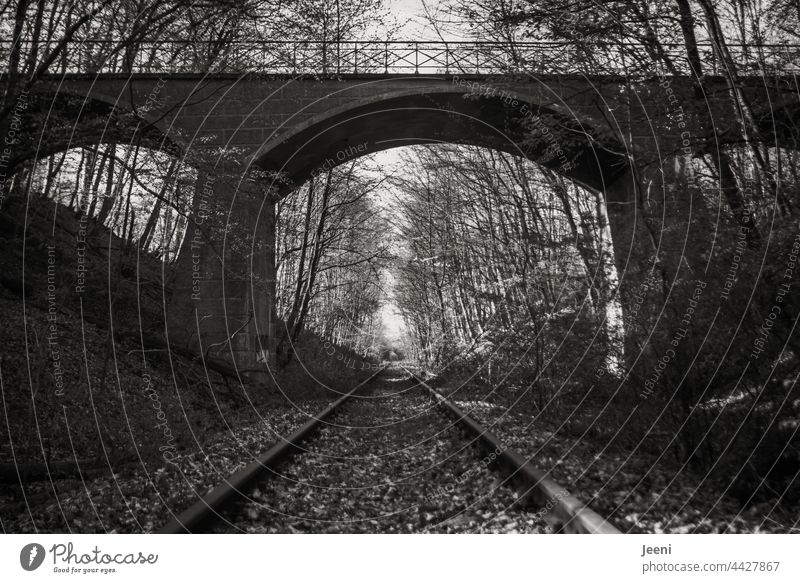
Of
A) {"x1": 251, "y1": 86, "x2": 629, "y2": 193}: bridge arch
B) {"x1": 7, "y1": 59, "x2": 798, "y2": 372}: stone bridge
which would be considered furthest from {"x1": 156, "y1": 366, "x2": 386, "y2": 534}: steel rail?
{"x1": 251, "y1": 86, "x2": 629, "y2": 193}: bridge arch

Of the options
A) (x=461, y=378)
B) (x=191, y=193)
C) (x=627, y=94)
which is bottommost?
(x=461, y=378)

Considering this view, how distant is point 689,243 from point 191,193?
514cm

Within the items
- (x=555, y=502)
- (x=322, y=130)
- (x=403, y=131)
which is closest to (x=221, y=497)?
(x=555, y=502)

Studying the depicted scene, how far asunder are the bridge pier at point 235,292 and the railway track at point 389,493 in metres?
3.15

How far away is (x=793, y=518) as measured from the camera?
11.8 feet

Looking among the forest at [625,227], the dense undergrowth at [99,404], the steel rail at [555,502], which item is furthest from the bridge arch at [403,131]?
the steel rail at [555,502]

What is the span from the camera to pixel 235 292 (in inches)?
553

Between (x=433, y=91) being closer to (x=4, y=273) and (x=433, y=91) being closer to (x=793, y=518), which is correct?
(x=4, y=273)

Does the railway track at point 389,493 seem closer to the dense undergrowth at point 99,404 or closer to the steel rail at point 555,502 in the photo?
the steel rail at point 555,502

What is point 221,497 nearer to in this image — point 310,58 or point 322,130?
point 310,58

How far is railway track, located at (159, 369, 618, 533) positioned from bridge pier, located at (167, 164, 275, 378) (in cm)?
315

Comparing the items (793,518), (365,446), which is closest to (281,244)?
(365,446)

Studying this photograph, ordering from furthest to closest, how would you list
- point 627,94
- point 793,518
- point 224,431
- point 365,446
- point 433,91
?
1. point 433,91
2. point 224,431
3. point 365,446
4. point 627,94
5. point 793,518

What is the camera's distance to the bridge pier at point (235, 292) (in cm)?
823
